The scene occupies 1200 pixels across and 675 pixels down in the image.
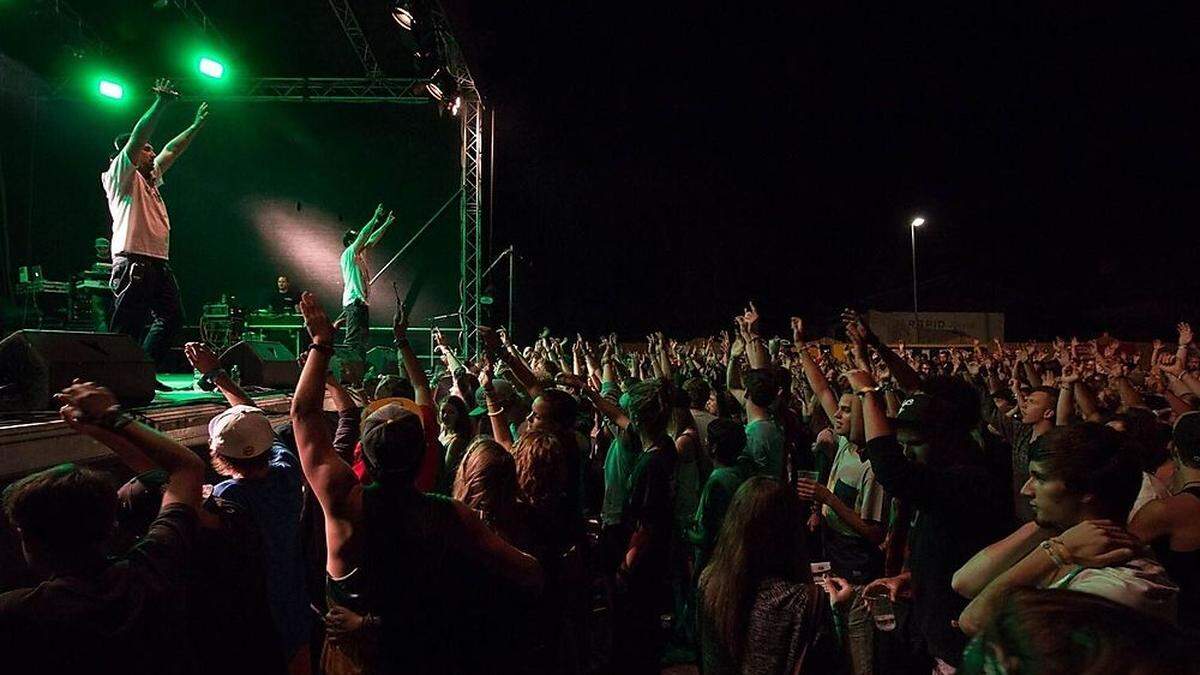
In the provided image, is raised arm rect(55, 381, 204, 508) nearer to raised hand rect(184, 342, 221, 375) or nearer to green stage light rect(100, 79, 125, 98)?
raised hand rect(184, 342, 221, 375)

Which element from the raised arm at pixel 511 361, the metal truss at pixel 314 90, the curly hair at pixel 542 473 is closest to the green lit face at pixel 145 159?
the raised arm at pixel 511 361

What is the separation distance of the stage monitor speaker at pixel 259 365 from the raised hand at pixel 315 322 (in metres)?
4.88

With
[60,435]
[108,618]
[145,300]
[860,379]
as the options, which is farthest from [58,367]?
[860,379]

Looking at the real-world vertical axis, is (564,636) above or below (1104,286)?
below

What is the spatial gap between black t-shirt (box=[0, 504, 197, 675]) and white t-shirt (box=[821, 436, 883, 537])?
114 inches

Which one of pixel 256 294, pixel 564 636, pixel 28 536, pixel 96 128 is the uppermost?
pixel 96 128

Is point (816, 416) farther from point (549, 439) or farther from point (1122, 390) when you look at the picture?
point (549, 439)

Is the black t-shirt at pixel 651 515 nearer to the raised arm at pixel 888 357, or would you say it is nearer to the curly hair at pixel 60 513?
the raised arm at pixel 888 357

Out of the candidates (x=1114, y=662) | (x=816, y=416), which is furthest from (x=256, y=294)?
Result: (x=1114, y=662)

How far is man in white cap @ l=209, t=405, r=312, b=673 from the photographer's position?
2.83 meters

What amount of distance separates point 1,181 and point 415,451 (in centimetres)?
1542

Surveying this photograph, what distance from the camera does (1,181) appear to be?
13.3 metres

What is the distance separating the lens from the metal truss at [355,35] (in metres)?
13.0

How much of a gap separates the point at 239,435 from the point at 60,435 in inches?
59.6
